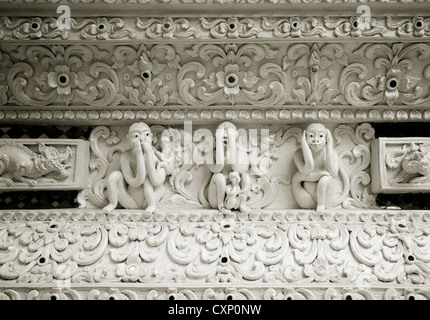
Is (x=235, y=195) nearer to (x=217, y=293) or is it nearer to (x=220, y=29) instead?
(x=217, y=293)

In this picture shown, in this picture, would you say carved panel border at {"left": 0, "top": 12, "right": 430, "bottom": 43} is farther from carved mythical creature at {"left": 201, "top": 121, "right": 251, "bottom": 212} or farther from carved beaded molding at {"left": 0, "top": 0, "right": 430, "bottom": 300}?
carved mythical creature at {"left": 201, "top": 121, "right": 251, "bottom": 212}

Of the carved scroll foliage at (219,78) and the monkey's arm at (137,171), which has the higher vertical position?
the carved scroll foliage at (219,78)

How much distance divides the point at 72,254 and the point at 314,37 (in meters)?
1.50

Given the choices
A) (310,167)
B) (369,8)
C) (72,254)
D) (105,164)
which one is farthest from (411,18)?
(72,254)

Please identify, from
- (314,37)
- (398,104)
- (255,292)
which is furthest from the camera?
(398,104)

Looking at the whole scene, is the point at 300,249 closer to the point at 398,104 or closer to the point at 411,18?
the point at 398,104

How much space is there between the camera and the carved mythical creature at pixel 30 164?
101 inches

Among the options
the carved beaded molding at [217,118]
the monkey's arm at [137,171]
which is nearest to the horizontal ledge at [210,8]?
the carved beaded molding at [217,118]

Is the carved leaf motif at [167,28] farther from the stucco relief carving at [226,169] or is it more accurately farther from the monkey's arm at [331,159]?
the monkey's arm at [331,159]

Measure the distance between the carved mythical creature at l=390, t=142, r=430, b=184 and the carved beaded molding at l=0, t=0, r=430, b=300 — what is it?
5 cm

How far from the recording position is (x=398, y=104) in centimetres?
261

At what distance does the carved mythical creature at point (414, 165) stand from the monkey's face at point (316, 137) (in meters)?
0.37

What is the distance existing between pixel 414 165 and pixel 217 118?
0.97m

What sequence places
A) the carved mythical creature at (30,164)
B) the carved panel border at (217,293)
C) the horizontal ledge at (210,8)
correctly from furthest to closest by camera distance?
the carved mythical creature at (30,164) < the horizontal ledge at (210,8) < the carved panel border at (217,293)
